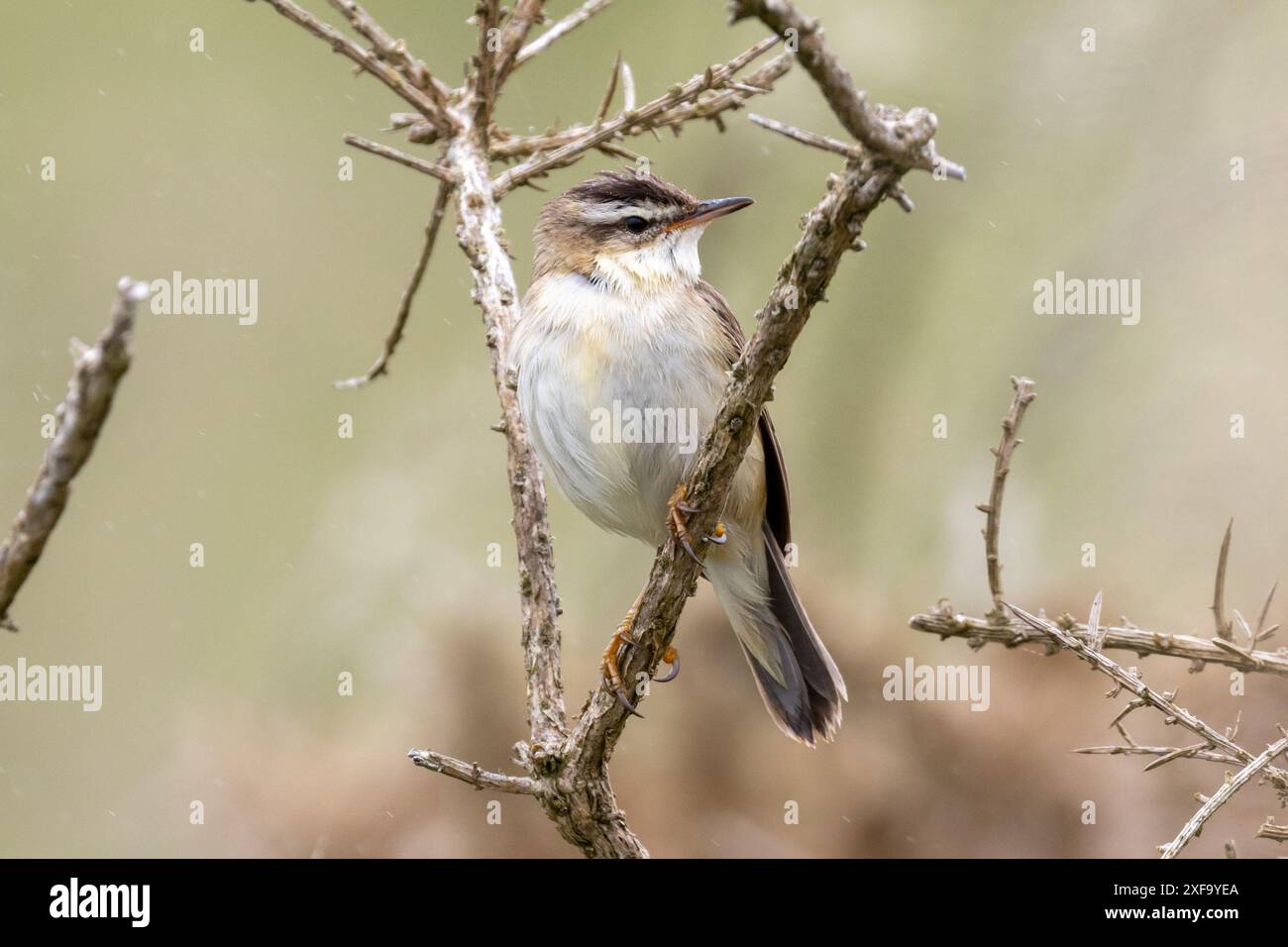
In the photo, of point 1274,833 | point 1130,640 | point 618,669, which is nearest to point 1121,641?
point 1130,640

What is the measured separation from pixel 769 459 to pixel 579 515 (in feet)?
9.25

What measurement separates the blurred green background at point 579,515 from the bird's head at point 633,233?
1.49 m

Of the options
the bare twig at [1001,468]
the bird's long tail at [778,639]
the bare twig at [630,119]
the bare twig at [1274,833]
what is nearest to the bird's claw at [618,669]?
the bare twig at [1001,468]

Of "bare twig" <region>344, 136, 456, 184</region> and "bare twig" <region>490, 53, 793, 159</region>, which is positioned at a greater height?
"bare twig" <region>490, 53, 793, 159</region>

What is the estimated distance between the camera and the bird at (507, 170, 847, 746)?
3.76m

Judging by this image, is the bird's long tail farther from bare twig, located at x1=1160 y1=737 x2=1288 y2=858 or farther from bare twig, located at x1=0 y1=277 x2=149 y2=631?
bare twig, located at x1=0 y1=277 x2=149 y2=631

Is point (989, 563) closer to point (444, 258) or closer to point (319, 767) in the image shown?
point (319, 767)

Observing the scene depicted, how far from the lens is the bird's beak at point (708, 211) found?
3992 millimetres

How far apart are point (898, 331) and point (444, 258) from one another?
11.3ft

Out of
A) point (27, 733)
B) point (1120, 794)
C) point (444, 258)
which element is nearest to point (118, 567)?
point (27, 733)

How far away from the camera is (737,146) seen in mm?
6098

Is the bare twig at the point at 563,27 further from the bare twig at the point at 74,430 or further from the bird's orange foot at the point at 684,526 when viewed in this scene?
the bare twig at the point at 74,430

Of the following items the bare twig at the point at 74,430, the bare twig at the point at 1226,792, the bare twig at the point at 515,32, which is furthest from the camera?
the bare twig at the point at 515,32

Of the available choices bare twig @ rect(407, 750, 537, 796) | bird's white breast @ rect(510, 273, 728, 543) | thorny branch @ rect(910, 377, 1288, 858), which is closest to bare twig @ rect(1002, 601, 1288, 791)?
thorny branch @ rect(910, 377, 1288, 858)
